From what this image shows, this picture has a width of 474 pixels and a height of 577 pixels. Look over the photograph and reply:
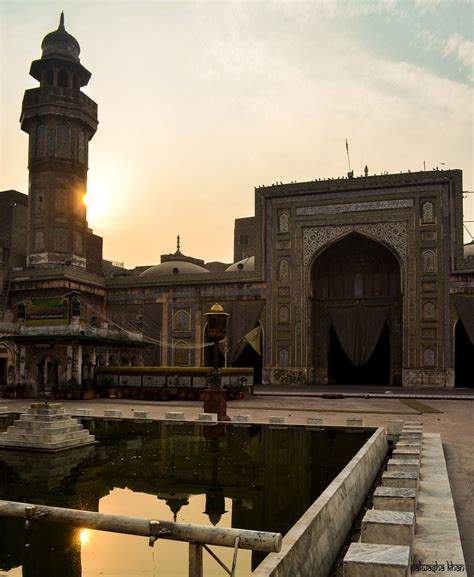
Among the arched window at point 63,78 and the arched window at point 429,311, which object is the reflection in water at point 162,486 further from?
the arched window at point 63,78

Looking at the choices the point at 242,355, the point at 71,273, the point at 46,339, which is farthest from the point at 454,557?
the point at 242,355

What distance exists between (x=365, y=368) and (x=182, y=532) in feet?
113

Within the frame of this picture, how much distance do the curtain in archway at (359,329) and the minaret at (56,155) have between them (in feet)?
50.8

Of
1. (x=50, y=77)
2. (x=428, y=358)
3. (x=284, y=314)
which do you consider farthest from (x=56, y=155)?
(x=428, y=358)

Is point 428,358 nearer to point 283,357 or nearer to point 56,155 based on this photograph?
point 283,357

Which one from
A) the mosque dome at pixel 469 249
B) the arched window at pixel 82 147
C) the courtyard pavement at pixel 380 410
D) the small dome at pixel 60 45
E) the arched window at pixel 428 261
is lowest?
the courtyard pavement at pixel 380 410

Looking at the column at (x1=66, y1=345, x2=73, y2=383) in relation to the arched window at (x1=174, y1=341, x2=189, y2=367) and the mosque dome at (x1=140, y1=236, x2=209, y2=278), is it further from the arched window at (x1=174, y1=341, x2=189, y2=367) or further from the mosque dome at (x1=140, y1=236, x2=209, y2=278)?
the mosque dome at (x1=140, y1=236, x2=209, y2=278)

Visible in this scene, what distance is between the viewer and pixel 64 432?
12.3 m

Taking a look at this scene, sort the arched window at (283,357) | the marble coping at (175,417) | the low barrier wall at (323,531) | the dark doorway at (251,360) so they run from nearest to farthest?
the low barrier wall at (323,531)
the marble coping at (175,417)
the arched window at (283,357)
the dark doorway at (251,360)

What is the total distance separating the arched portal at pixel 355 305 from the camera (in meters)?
34.0

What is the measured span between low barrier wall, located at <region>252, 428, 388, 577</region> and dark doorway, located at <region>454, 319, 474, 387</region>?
2750cm

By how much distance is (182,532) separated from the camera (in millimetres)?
4543

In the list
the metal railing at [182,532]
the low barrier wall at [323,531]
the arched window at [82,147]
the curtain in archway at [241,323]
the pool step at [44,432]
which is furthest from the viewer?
the arched window at [82,147]

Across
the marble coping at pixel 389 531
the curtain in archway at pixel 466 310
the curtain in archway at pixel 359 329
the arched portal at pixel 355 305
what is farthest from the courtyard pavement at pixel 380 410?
the arched portal at pixel 355 305
